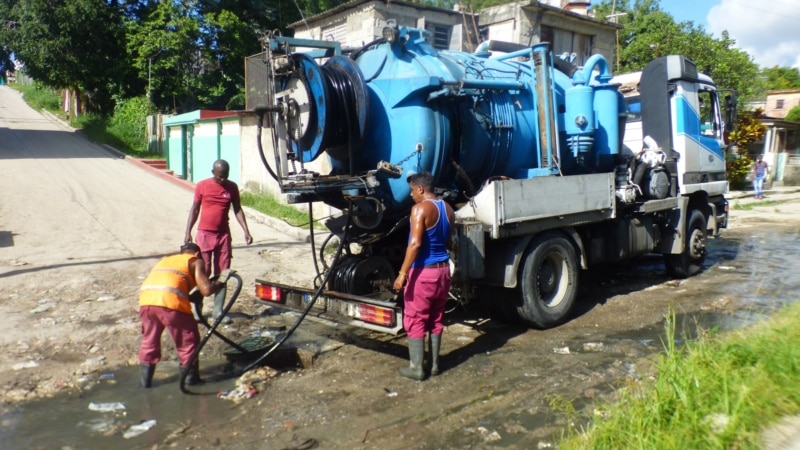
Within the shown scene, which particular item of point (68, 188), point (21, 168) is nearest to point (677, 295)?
point (68, 188)

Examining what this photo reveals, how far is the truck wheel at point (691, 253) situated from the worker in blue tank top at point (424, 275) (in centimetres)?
492

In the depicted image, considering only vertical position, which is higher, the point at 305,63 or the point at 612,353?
the point at 305,63

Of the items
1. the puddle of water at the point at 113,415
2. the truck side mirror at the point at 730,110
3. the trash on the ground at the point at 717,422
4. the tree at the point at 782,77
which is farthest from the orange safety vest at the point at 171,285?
the tree at the point at 782,77

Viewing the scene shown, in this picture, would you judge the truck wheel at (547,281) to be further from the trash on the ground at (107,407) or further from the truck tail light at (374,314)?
the trash on the ground at (107,407)

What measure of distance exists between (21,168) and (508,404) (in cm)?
1600

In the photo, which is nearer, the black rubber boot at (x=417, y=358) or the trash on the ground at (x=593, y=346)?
the black rubber boot at (x=417, y=358)

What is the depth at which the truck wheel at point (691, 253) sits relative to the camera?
8992 mm

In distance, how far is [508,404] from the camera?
15.3ft

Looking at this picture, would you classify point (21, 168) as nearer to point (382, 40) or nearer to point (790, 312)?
point (382, 40)

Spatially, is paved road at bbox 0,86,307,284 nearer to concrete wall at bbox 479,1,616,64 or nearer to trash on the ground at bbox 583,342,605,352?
trash on the ground at bbox 583,342,605,352

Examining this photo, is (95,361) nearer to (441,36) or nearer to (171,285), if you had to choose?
(171,285)

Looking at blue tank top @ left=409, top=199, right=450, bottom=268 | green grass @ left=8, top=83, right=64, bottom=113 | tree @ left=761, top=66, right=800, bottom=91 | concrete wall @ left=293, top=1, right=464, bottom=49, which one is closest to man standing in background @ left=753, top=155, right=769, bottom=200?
concrete wall @ left=293, top=1, right=464, bottom=49

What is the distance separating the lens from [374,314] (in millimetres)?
5219

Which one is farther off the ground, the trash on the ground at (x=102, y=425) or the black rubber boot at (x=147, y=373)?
the black rubber boot at (x=147, y=373)
